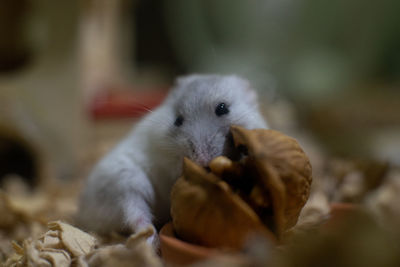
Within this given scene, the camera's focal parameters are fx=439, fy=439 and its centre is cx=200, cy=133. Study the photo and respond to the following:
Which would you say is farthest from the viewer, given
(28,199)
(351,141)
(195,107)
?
(351,141)

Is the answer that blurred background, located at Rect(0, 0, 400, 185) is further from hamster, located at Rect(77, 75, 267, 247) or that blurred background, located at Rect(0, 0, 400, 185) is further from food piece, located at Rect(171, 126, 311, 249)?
food piece, located at Rect(171, 126, 311, 249)

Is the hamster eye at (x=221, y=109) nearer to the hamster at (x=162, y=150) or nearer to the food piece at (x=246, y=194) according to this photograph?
the hamster at (x=162, y=150)

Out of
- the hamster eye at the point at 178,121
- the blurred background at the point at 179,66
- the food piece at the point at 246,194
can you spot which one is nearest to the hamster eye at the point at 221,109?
the hamster eye at the point at 178,121

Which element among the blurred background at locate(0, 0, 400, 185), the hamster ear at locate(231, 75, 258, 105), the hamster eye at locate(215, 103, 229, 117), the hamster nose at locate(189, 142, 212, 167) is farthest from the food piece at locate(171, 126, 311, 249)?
the blurred background at locate(0, 0, 400, 185)

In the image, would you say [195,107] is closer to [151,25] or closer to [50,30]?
[50,30]

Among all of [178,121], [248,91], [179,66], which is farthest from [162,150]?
[179,66]

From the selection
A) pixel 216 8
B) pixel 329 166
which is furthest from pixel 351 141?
pixel 216 8
